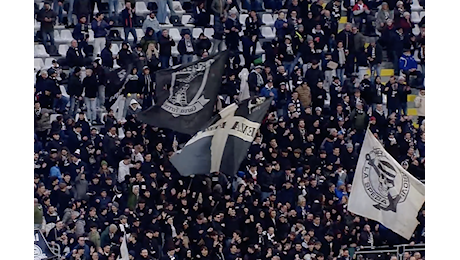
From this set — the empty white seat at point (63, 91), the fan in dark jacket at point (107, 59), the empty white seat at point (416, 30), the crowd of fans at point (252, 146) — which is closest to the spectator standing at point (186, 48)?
the crowd of fans at point (252, 146)

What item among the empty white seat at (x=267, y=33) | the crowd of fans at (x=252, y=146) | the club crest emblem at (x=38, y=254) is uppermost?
the empty white seat at (x=267, y=33)

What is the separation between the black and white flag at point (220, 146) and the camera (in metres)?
19.0

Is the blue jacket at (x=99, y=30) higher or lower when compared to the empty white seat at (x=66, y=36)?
higher

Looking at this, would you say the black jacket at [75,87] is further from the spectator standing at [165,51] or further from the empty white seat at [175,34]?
the empty white seat at [175,34]

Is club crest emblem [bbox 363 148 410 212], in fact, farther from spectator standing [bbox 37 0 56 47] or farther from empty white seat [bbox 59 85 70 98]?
spectator standing [bbox 37 0 56 47]

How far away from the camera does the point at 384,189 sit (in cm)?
1798

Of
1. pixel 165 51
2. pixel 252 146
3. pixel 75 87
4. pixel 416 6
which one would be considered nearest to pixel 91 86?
pixel 75 87

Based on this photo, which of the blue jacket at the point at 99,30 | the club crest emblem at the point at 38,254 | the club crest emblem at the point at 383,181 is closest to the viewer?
the club crest emblem at the point at 383,181

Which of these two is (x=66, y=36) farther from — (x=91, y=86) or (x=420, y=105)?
(x=420, y=105)

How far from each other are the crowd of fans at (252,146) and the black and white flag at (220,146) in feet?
4.31

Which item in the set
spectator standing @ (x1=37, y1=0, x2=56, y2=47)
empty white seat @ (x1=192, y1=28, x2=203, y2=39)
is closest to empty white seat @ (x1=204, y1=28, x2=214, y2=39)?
empty white seat @ (x1=192, y1=28, x2=203, y2=39)

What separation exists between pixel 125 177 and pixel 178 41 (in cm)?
352
